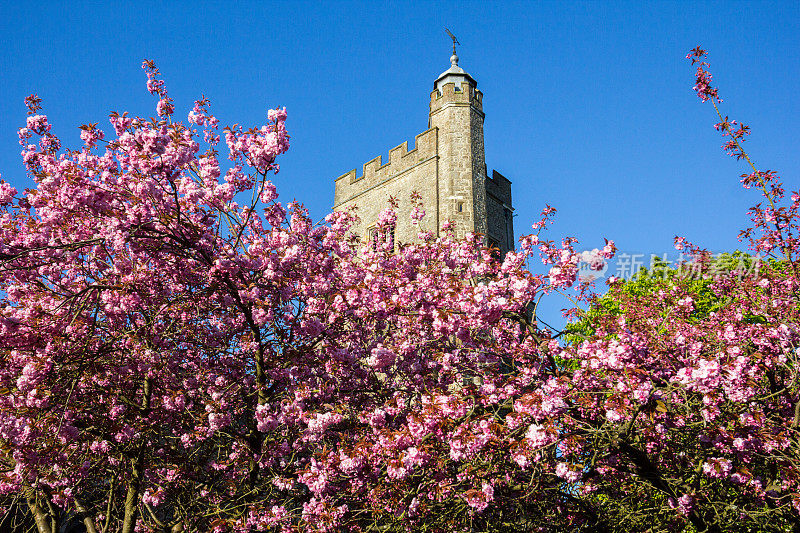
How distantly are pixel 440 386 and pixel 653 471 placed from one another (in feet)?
9.94

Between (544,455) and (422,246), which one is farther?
(422,246)

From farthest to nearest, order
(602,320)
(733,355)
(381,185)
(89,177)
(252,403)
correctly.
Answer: (381,185), (252,403), (602,320), (89,177), (733,355)

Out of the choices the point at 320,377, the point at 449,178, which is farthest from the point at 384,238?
the point at 449,178

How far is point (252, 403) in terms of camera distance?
836 cm

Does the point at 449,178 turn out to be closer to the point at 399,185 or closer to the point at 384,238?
the point at 399,185

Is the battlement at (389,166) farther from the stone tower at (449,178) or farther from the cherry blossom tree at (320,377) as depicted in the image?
the cherry blossom tree at (320,377)

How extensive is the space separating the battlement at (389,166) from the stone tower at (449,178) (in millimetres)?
50

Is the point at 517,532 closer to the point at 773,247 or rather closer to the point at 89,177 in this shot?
the point at 773,247

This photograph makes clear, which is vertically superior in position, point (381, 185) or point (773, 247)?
point (381, 185)

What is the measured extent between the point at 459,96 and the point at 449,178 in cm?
433

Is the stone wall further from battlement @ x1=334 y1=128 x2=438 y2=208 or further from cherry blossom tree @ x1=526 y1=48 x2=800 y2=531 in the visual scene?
cherry blossom tree @ x1=526 y1=48 x2=800 y2=531

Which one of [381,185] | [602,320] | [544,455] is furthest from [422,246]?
[381,185]

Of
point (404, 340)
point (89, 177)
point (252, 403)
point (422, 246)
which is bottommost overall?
point (252, 403)

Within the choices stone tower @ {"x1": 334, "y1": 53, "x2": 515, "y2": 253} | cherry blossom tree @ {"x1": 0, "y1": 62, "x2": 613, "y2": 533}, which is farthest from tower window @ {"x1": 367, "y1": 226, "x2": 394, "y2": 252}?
stone tower @ {"x1": 334, "y1": 53, "x2": 515, "y2": 253}
